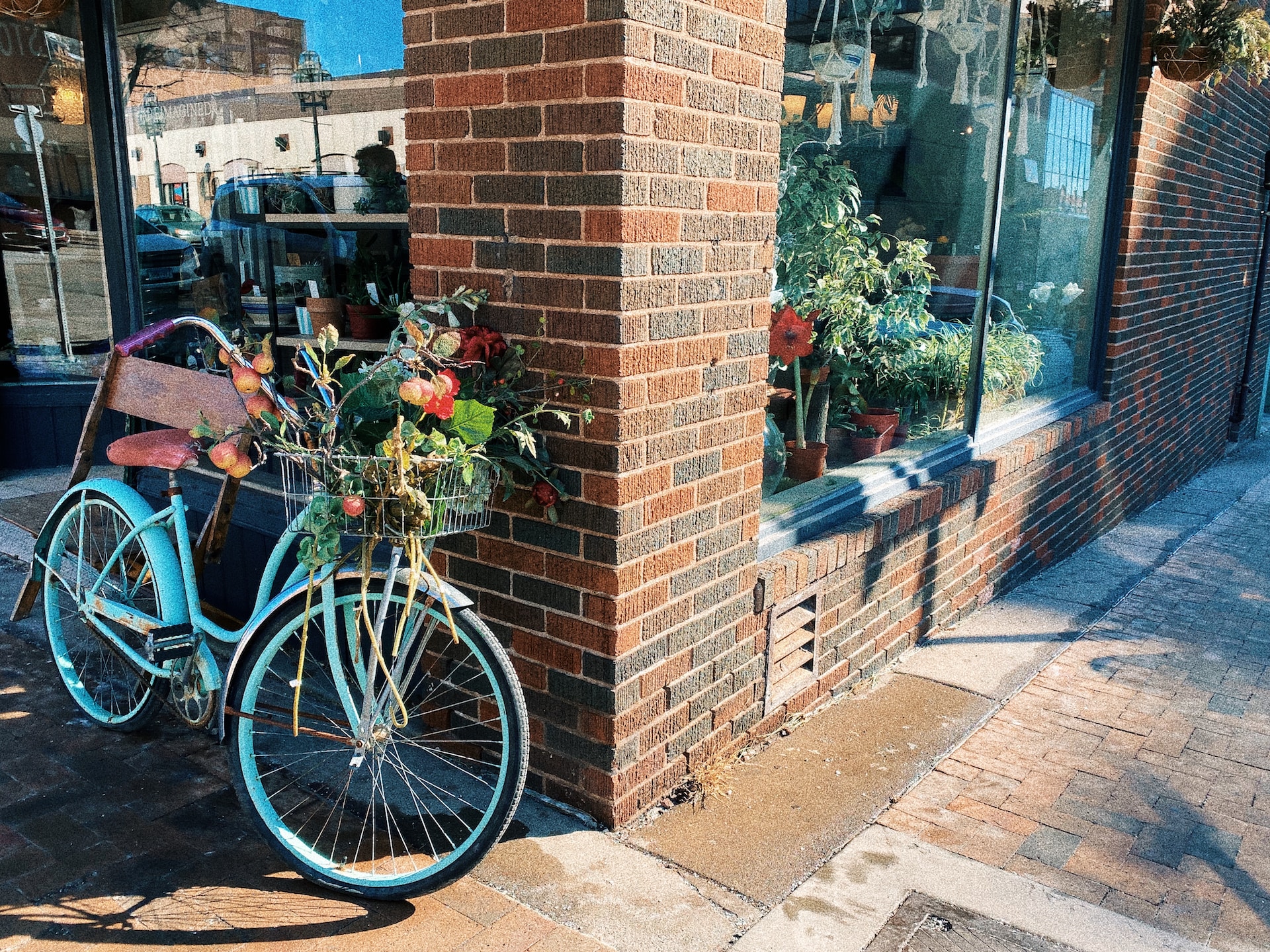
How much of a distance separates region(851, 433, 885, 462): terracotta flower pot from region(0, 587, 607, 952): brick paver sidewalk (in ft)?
7.40

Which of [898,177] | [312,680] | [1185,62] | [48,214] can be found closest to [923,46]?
[898,177]

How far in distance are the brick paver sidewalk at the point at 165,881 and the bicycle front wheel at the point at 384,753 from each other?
0.10 metres

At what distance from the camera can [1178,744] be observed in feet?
11.8

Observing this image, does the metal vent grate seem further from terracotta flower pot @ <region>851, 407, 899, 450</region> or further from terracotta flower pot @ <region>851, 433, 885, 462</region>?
terracotta flower pot @ <region>851, 407, 899, 450</region>

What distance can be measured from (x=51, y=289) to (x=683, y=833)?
17.0 ft

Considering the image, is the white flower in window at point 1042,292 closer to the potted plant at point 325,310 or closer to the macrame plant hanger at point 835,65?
the macrame plant hanger at point 835,65

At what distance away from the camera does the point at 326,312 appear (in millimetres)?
4188

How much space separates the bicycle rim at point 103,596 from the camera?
3.29 m

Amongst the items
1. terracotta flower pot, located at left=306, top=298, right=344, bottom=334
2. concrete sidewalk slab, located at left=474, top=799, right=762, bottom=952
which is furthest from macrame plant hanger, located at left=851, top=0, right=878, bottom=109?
concrete sidewalk slab, located at left=474, top=799, right=762, bottom=952

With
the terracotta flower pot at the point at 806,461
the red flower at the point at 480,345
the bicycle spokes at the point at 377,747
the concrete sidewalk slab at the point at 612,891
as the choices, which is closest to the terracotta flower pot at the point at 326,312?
the bicycle spokes at the point at 377,747

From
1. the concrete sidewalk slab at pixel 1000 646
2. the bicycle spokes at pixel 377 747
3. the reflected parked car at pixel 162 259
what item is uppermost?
the reflected parked car at pixel 162 259

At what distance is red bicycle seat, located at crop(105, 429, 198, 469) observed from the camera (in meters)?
3.04

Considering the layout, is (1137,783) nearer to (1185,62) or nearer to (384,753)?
(384,753)

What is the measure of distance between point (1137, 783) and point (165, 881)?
2.82 metres
